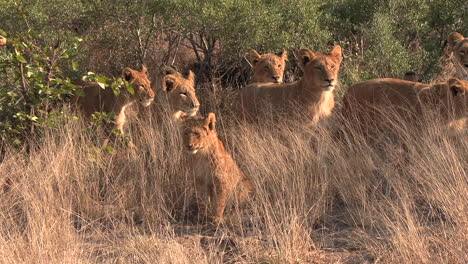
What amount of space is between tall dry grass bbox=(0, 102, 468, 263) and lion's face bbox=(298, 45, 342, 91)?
0.53 metres

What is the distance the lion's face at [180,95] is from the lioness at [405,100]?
1.95 meters

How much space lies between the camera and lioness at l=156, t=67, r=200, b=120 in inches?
335

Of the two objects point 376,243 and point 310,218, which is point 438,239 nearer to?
point 376,243

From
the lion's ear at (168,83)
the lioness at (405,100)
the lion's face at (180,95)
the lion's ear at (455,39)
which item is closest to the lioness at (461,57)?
the lion's ear at (455,39)

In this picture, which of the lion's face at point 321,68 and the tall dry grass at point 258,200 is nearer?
the tall dry grass at point 258,200

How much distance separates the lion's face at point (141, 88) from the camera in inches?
348

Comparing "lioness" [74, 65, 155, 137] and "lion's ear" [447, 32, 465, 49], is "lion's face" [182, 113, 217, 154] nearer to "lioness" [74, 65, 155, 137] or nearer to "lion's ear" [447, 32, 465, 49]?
"lioness" [74, 65, 155, 137]

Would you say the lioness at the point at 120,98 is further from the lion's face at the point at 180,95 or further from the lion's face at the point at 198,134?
the lion's face at the point at 198,134

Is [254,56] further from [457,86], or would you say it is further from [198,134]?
[198,134]

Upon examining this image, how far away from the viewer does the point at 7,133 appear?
8.03m

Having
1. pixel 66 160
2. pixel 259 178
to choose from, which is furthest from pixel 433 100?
pixel 66 160

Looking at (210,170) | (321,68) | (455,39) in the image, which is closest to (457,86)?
(321,68)

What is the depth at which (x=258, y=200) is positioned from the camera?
6.36 m

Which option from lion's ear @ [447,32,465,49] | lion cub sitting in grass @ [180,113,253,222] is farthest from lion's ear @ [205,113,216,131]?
lion's ear @ [447,32,465,49]
